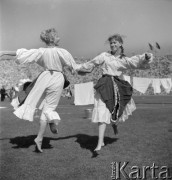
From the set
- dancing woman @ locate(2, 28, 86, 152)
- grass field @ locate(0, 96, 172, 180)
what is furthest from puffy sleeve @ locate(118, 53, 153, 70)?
grass field @ locate(0, 96, 172, 180)

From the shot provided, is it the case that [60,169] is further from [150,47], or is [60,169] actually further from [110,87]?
[150,47]

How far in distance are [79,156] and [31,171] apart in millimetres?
963

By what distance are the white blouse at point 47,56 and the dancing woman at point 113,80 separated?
42 centimetres

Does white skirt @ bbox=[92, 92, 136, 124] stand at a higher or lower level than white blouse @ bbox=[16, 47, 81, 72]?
lower

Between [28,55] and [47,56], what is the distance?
11.8 inches

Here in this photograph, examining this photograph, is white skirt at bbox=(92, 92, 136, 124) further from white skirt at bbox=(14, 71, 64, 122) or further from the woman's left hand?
the woman's left hand

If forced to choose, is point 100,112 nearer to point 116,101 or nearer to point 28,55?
point 116,101

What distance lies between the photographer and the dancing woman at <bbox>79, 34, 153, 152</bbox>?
18.2ft

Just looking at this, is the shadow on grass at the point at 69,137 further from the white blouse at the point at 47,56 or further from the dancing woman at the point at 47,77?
the white blouse at the point at 47,56

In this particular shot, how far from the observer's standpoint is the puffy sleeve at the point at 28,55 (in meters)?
5.60

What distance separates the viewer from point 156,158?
15.6ft

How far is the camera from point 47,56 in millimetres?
5598

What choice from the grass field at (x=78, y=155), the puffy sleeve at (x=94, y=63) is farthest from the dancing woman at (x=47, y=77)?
the grass field at (x=78, y=155)

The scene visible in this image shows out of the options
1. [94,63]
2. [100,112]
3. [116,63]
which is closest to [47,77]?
[94,63]
